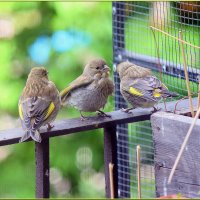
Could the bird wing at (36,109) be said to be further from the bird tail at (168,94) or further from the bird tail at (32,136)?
the bird tail at (168,94)

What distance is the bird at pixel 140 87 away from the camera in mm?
5430

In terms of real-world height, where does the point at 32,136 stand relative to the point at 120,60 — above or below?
above

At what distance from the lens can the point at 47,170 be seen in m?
4.23

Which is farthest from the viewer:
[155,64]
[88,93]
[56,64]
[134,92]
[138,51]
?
[56,64]

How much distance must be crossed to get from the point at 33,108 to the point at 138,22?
1.67m

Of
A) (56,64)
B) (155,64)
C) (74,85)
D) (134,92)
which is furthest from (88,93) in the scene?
(56,64)

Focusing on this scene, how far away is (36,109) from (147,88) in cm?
87

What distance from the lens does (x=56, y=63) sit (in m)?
7.54

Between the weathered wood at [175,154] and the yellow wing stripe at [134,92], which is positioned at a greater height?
the weathered wood at [175,154]

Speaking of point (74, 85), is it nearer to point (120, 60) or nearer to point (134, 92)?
point (134, 92)

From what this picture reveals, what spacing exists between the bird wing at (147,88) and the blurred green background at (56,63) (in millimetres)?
1822

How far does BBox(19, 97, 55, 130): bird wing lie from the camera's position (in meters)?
4.90

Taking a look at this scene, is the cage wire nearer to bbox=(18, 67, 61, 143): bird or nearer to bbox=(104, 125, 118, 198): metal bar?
bbox=(18, 67, 61, 143): bird

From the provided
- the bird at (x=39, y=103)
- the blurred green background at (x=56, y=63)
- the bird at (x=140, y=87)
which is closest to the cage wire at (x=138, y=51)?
the bird at (x=140, y=87)
